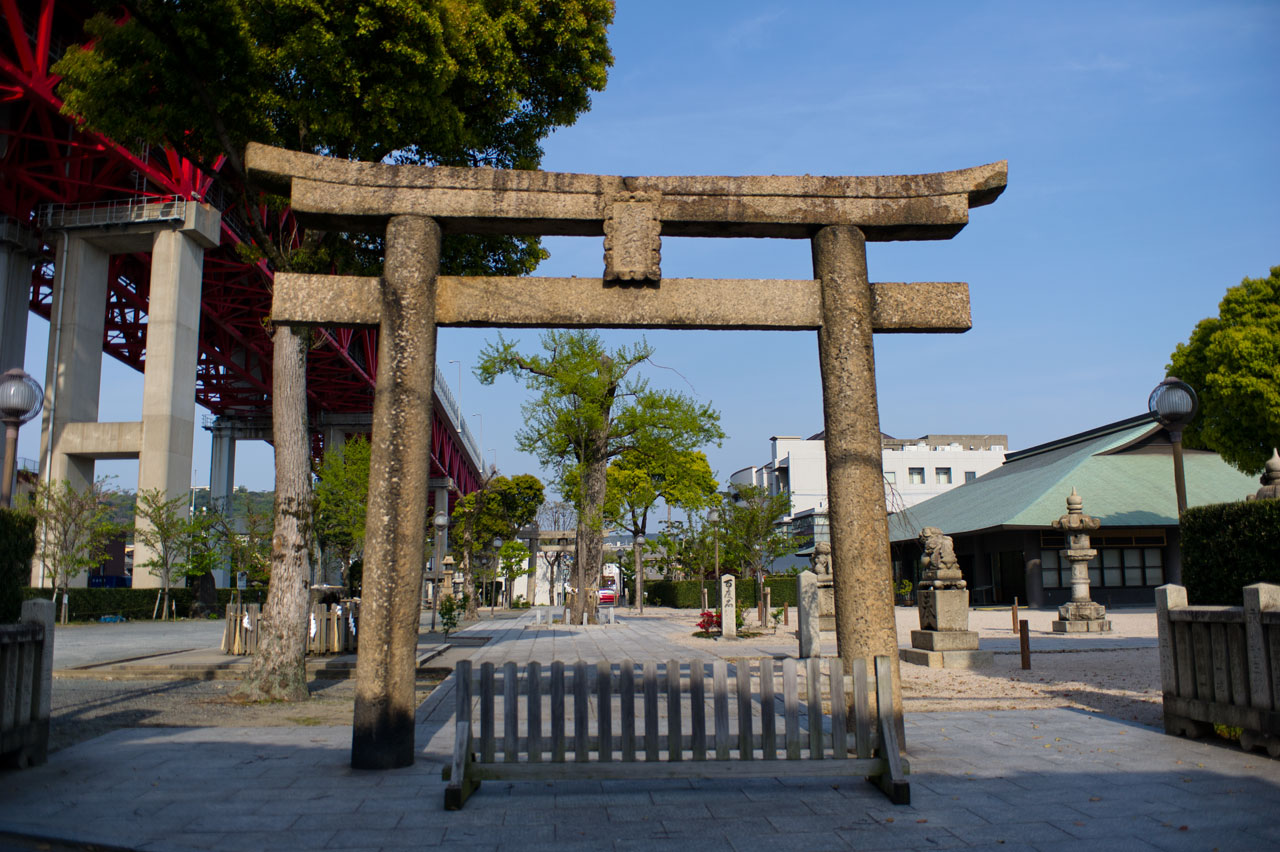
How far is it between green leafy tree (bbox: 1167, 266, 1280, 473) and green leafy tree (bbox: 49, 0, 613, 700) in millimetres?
27932

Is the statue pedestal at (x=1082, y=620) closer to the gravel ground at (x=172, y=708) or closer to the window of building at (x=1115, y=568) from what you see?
the window of building at (x=1115, y=568)

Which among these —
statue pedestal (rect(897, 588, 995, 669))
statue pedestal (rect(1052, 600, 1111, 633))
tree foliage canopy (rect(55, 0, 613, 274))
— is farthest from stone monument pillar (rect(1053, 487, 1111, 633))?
tree foliage canopy (rect(55, 0, 613, 274))

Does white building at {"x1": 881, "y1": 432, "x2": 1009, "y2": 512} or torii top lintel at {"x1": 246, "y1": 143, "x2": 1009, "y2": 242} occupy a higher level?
white building at {"x1": 881, "y1": 432, "x2": 1009, "y2": 512}

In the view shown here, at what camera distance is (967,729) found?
26.6 feet

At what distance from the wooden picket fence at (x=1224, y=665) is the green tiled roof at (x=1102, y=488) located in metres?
23.1

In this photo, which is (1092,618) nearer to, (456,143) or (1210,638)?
(1210,638)

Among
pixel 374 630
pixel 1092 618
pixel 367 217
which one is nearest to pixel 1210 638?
pixel 374 630

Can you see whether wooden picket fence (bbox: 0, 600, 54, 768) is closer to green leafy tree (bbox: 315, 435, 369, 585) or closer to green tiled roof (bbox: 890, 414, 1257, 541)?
green tiled roof (bbox: 890, 414, 1257, 541)

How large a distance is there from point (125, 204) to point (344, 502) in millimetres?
17592

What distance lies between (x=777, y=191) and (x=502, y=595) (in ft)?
199

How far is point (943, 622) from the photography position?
1515 centimetres

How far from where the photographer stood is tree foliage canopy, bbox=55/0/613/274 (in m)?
10.4

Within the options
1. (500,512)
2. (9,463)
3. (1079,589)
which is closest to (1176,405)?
(9,463)

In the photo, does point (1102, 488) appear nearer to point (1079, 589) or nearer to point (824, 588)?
point (1079, 589)
